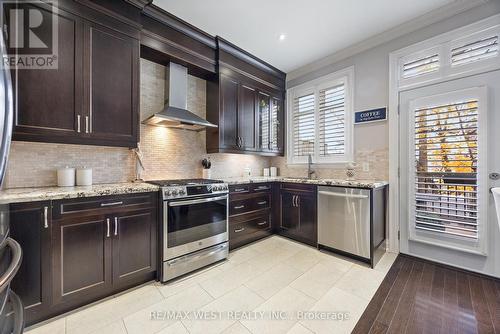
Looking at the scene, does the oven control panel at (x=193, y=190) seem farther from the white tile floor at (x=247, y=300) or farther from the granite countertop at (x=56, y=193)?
the white tile floor at (x=247, y=300)

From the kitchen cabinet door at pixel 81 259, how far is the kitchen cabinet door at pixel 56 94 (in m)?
0.80

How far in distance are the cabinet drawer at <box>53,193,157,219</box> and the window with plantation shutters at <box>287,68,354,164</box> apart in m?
2.68

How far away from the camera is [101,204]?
178 centimetres

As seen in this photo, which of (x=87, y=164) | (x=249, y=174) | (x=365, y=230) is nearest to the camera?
(x=87, y=164)

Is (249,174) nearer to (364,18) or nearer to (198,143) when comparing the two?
(198,143)

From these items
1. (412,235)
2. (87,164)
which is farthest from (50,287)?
(412,235)

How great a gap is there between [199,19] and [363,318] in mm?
3485

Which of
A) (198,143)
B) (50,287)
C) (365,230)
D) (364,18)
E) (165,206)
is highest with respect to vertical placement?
(364,18)

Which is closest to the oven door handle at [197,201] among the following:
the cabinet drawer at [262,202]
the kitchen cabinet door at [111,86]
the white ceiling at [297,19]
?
the cabinet drawer at [262,202]

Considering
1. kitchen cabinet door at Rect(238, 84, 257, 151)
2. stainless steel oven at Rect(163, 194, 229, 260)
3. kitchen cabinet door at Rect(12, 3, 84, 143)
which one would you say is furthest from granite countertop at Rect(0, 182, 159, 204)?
kitchen cabinet door at Rect(238, 84, 257, 151)

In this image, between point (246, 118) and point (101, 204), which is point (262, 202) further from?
point (101, 204)

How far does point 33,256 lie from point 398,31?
4.40 metres

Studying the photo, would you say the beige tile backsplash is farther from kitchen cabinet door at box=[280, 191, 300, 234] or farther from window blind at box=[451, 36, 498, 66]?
window blind at box=[451, 36, 498, 66]

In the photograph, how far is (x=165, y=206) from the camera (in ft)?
6.85
